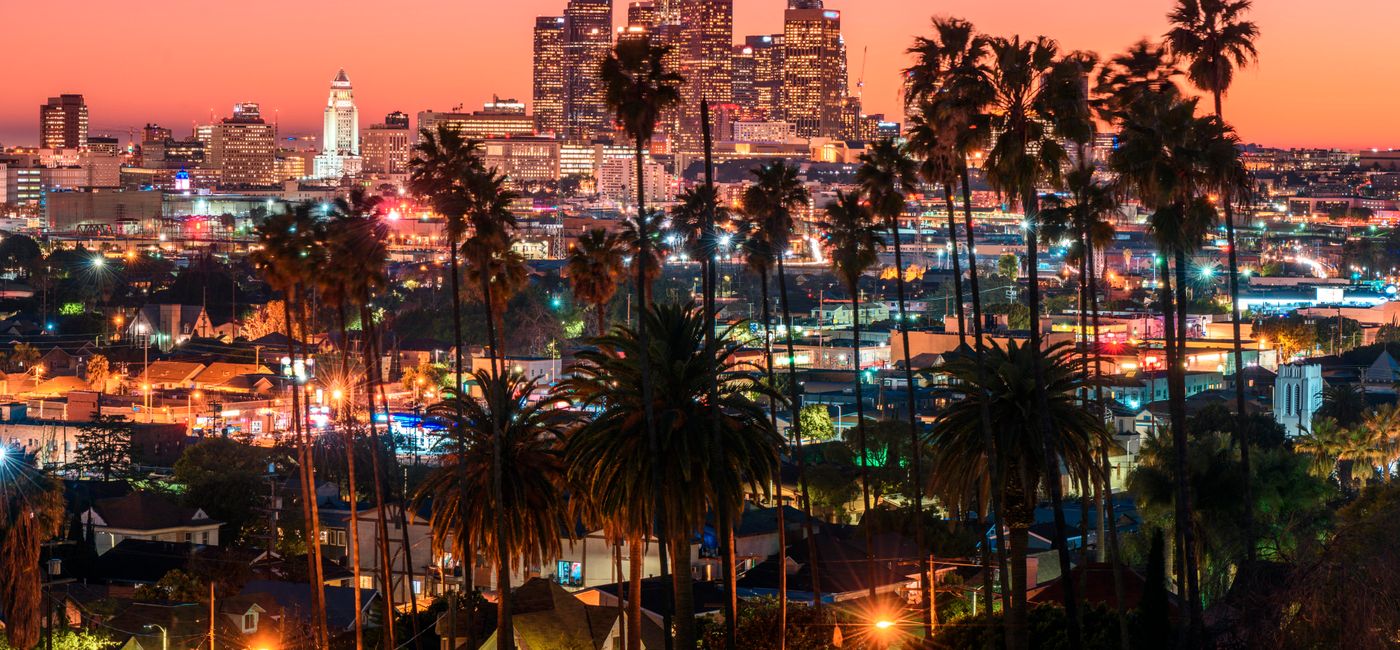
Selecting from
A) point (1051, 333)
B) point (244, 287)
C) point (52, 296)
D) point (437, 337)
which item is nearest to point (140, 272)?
point (244, 287)

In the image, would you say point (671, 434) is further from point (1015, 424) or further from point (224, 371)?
point (224, 371)

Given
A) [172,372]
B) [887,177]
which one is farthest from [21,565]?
[172,372]

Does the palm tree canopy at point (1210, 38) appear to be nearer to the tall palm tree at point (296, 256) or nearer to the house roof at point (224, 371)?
the tall palm tree at point (296, 256)

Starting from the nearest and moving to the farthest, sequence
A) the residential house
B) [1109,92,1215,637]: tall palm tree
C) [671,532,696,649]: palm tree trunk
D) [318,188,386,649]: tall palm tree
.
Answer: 1. [671,532,696,649]: palm tree trunk
2. [1109,92,1215,637]: tall palm tree
3. [318,188,386,649]: tall palm tree
4. the residential house

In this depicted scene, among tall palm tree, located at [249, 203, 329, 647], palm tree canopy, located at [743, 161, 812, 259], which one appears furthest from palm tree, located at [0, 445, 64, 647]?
palm tree canopy, located at [743, 161, 812, 259]

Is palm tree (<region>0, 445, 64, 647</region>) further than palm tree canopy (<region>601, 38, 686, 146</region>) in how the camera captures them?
Yes

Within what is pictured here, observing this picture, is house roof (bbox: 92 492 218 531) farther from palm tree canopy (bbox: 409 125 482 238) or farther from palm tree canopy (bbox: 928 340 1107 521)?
palm tree canopy (bbox: 928 340 1107 521)

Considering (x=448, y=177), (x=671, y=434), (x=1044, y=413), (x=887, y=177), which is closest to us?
(x=1044, y=413)
